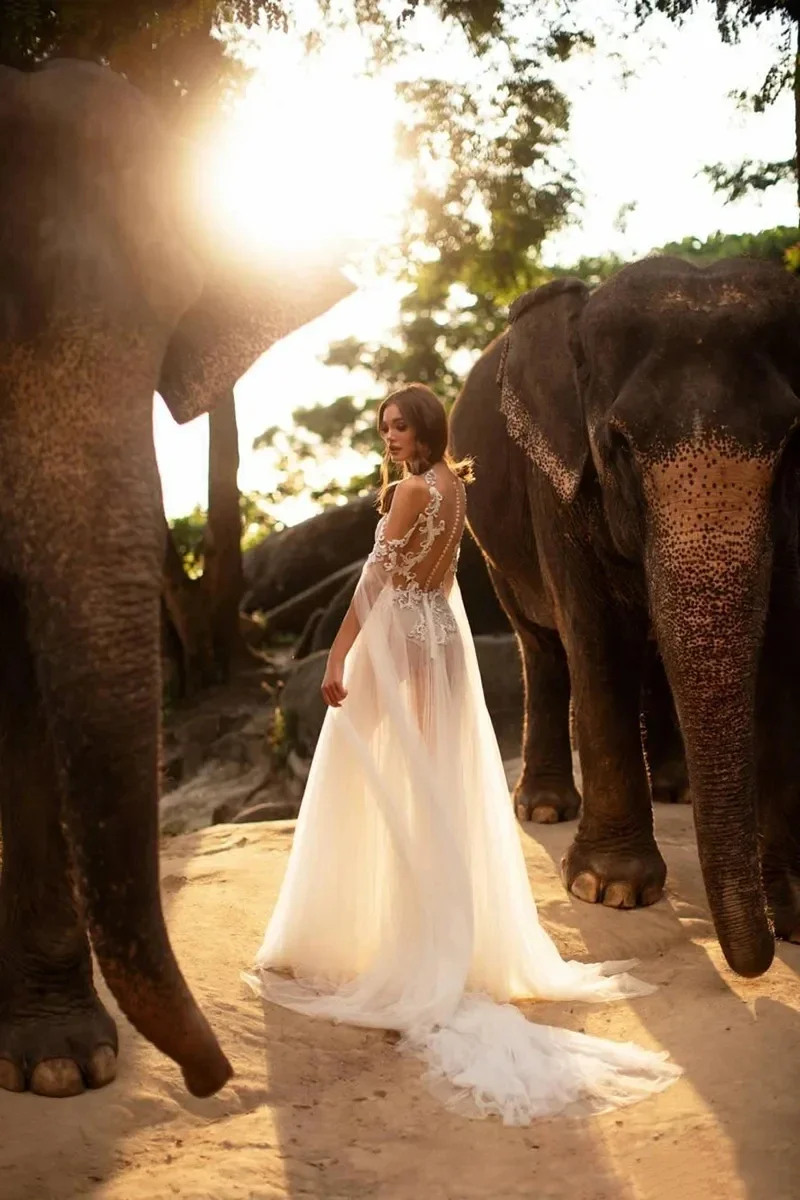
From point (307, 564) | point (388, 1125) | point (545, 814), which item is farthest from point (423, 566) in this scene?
point (307, 564)

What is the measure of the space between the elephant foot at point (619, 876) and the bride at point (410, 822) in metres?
0.82

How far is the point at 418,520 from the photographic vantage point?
5.00 m

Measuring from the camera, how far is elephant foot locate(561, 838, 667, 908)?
5.97m

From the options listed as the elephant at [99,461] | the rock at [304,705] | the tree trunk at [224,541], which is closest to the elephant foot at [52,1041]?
the elephant at [99,461]

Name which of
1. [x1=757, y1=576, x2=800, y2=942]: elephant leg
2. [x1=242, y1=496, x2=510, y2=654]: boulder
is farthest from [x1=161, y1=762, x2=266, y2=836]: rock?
[x1=757, y1=576, x2=800, y2=942]: elephant leg

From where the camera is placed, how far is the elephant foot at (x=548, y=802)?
7578 millimetres

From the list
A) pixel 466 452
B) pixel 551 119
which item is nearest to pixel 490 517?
pixel 466 452

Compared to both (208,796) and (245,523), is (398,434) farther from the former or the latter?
(245,523)

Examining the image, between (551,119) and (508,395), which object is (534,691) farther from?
(551,119)

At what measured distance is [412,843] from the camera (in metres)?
4.95

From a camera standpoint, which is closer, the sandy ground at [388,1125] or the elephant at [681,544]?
the sandy ground at [388,1125]

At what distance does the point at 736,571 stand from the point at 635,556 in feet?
2.61

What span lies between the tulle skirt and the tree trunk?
8919 millimetres

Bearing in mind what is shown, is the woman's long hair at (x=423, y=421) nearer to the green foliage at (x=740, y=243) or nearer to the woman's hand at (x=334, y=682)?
the woman's hand at (x=334, y=682)
